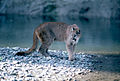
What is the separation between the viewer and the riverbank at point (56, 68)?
6710mm

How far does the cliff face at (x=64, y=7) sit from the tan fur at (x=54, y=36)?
24155mm

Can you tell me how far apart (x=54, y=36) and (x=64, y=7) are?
25.7 meters

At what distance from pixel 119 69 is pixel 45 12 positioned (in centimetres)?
2818

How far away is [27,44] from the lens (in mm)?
12523

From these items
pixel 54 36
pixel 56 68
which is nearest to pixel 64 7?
pixel 54 36

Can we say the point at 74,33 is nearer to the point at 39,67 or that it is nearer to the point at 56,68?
the point at 56,68

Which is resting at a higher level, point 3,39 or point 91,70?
point 3,39

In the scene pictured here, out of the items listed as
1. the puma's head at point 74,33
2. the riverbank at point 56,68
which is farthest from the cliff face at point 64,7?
the puma's head at point 74,33

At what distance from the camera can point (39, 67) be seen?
7.55 meters

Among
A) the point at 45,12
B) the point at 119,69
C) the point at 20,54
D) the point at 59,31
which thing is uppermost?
the point at 45,12

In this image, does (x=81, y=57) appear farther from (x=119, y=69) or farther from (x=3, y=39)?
(x=3, y=39)

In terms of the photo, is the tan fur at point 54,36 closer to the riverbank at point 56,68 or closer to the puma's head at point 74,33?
the puma's head at point 74,33

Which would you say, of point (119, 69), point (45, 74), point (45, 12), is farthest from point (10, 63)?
point (45, 12)

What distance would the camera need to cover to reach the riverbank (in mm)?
6710
